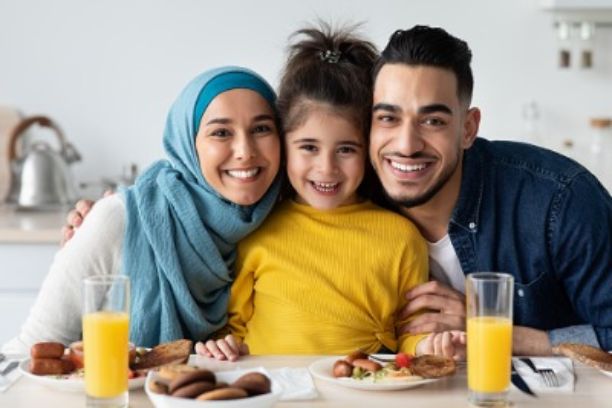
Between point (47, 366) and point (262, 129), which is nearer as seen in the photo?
point (47, 366)

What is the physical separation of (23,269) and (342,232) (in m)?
1.41

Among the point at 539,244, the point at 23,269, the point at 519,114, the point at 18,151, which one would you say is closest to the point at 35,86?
the point at 18,151

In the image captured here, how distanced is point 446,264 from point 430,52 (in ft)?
1.44

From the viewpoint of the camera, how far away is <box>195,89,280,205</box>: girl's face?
2.06 m

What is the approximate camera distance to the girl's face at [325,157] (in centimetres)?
209

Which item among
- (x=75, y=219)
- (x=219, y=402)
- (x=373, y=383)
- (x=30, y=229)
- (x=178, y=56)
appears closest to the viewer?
(x=219, y=402)

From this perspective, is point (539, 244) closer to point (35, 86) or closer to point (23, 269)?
point (23, 269)

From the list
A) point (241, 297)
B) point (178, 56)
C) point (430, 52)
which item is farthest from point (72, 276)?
point (178, 56)

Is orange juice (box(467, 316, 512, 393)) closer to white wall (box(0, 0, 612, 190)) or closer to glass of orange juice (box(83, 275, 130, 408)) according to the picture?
glass of orange juice (box(83, 275, 130, 408))

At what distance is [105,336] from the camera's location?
150 centimetres

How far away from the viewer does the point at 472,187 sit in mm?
2178

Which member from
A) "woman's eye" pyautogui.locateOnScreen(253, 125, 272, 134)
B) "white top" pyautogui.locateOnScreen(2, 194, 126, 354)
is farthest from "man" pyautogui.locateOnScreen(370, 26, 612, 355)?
"white top" pyautogui.locateOnScreen(2, 194, 126, 354)

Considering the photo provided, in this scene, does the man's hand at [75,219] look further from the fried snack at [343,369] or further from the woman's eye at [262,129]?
the fried snack at [343,369]

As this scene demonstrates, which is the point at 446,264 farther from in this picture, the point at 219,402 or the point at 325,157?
the point at 219,402
